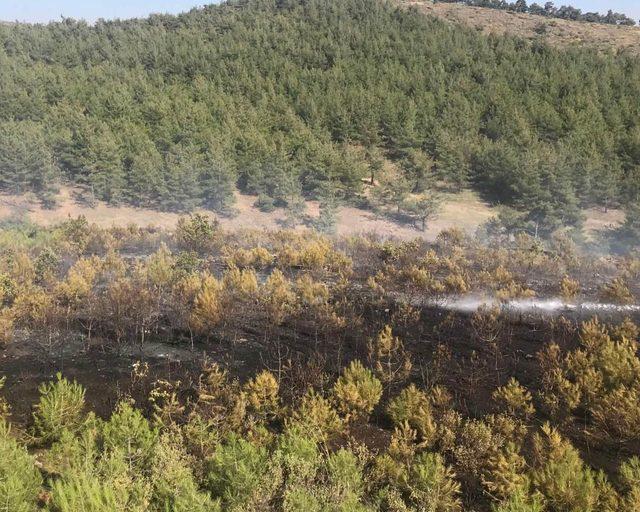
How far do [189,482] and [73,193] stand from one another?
42.2 m

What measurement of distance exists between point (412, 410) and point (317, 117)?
48537 millimetres

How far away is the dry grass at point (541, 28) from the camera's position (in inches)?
3664

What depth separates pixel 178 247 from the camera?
3338 cm

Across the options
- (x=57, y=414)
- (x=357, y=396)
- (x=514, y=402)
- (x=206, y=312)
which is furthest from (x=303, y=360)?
(x=57, y=414)

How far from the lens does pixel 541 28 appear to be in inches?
3878

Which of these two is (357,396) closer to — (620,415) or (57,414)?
(620,415)

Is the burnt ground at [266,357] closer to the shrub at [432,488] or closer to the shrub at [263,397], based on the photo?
the shrub at [263,397]

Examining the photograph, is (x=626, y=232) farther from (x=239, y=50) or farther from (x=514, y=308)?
(x=239, y=50)

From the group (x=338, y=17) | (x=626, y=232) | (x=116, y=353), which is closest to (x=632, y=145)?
(x=626, y=232)

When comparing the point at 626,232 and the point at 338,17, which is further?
the point at 338,17

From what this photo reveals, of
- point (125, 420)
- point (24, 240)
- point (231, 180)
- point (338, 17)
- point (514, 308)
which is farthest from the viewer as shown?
point (338, 17)

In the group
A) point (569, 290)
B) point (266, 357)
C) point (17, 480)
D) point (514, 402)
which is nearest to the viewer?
point (17, 480)

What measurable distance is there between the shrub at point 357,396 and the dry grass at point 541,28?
92.7 meters

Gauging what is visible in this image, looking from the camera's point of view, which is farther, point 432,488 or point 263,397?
point 263,397
